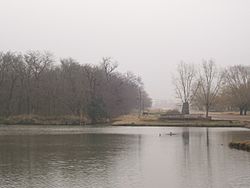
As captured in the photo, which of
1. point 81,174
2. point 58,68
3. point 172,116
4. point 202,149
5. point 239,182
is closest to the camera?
point 239,182

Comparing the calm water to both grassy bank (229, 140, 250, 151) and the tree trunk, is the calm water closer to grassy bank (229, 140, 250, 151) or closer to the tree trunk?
grassy bank (229, 140, 250, 151)

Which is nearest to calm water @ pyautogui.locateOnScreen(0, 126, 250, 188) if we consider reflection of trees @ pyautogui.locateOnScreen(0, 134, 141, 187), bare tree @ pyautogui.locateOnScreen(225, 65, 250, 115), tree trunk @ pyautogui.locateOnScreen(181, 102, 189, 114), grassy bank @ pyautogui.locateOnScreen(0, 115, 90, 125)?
reflection of trees @ pyautogui.locateOnScreen(0, 134, 141, 187)

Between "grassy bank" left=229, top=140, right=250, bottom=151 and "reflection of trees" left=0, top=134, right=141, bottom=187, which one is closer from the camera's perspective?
"reflection of trees" left=0, top=134, right=141, bottom=187

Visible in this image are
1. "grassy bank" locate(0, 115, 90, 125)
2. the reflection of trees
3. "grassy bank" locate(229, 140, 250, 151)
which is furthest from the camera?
"grassy bank" locate(0, 115, 90, 125)

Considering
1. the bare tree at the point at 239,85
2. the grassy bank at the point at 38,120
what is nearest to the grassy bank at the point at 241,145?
the grassy bank at the point at 38,120

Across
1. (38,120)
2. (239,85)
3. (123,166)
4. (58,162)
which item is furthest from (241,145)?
(239,85)

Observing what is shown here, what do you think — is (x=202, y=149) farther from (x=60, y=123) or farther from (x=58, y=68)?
(x=58, y=68)

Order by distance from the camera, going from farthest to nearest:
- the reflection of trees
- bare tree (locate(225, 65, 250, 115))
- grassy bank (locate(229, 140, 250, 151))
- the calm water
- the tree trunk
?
bare tree (locate(225, 65, 250, 115)) → the tree trunk → grassy bank (locate(229, 140, 250, 151)) → the reflection of trees → the calm water

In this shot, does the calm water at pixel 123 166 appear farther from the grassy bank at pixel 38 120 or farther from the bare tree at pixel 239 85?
the bare tree at pixel 239 85

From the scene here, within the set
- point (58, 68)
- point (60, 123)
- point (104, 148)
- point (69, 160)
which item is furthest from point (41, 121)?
point (69, 160)

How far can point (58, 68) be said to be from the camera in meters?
102

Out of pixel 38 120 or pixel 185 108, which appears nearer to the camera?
pixel 38 120

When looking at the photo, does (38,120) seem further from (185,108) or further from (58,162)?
(58,162)

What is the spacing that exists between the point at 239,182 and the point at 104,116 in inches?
2671
